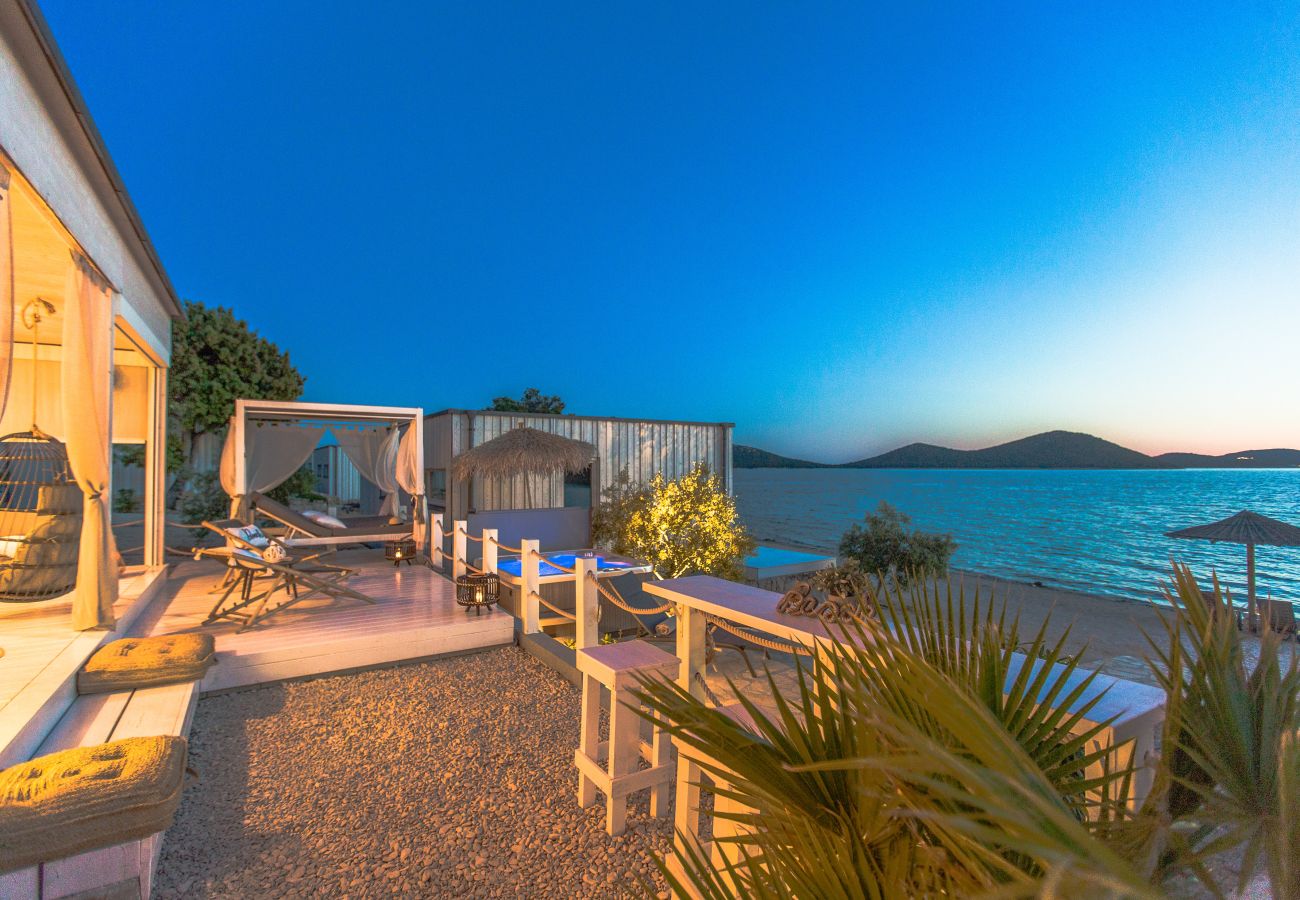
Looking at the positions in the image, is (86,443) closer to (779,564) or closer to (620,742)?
(620,742)

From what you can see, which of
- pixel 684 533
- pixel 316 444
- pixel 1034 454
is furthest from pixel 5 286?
pixel 1034 454

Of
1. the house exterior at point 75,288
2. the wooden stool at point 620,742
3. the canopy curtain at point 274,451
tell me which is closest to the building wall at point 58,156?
the house exterior at point 75,288

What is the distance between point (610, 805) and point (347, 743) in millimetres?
1804

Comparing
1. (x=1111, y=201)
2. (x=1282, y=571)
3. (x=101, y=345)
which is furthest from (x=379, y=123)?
(x=1282, y=571)

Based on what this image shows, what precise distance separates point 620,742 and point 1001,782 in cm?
244

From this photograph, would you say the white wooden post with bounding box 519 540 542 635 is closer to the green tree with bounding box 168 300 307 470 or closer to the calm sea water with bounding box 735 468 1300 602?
the calm sea water with bounding box 735 468 1300 602

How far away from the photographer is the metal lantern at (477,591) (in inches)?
214

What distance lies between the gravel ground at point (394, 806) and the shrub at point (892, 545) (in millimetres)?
8624

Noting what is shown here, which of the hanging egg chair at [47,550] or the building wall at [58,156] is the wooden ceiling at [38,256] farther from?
the hanging egg chair at [47,550]

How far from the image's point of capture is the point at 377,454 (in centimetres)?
1062

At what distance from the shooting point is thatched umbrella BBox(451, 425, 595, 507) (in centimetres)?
959

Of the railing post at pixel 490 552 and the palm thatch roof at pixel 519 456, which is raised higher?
the palm thatch roof at pixel 519 456

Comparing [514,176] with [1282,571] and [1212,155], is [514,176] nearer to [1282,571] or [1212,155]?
[1212,155]

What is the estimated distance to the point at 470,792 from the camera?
2.91 m
